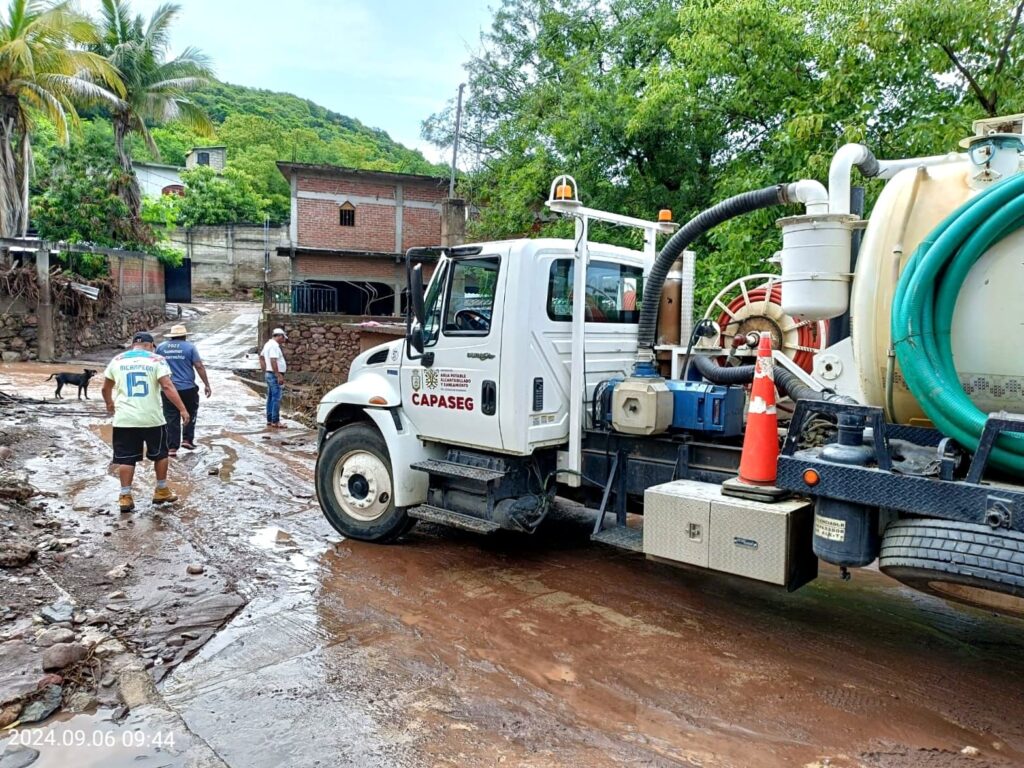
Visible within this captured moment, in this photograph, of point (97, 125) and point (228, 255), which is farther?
point (97, 125)

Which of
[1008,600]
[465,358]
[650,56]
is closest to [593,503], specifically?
[465,358]

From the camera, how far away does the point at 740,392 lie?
16.1 feet

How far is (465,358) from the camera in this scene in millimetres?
5402

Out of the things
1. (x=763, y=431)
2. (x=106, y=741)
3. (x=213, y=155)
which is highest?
(x=213, y=155)

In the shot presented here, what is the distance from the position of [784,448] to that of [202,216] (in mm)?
38135

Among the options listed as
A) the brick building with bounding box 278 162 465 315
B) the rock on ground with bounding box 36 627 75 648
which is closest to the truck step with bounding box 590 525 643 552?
the rock on ground with bounding box 36 627 75 648

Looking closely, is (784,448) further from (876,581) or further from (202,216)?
(202,216)

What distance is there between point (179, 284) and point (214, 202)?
487 centimetres

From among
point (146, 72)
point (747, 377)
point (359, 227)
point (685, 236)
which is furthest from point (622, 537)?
point (146, 72)

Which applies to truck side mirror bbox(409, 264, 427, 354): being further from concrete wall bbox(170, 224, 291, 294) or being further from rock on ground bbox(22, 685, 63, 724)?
concrete wall bbox(170, 224, 291, 294)

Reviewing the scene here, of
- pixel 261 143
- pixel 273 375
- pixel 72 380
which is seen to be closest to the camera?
pixel 273 375

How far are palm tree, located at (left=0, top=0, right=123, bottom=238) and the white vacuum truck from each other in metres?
21.0

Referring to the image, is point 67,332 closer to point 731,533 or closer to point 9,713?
point 9,713

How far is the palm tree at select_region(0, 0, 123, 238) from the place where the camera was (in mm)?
21109
